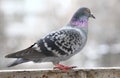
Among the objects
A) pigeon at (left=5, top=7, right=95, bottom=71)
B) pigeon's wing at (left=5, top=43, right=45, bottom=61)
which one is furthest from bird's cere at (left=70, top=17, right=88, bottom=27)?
pigeon's wing at (left=5, top=43, right=45, bottom=61)

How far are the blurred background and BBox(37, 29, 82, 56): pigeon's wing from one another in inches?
204

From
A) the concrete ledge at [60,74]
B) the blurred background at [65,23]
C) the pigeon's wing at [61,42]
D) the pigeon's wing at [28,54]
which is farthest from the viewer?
the blurred background at [65,23]

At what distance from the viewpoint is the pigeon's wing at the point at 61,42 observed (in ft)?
11.1

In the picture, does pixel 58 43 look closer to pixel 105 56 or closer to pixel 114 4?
pixel 105 56

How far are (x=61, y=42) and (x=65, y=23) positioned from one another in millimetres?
5668

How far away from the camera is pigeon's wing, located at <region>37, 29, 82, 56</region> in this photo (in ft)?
11.1

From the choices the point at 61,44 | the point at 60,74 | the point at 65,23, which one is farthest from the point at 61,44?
the point at 65,23

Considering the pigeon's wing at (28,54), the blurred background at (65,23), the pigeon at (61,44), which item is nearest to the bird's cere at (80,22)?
the pigeon at (61,44)

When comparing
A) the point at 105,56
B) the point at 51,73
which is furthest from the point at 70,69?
the point at 105,56

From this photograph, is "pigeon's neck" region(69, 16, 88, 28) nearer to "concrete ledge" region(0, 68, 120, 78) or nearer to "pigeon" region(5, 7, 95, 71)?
"pigeon" region(5, 7, 95, 71)

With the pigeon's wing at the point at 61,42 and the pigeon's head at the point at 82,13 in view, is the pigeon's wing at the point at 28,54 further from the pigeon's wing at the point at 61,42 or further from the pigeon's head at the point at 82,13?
the pigeon's head at the point at 82,13

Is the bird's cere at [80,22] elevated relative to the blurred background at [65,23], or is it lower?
lower

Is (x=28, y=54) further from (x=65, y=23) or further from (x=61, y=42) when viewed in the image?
(x=65, y=23)

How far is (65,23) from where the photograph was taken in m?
9.10
